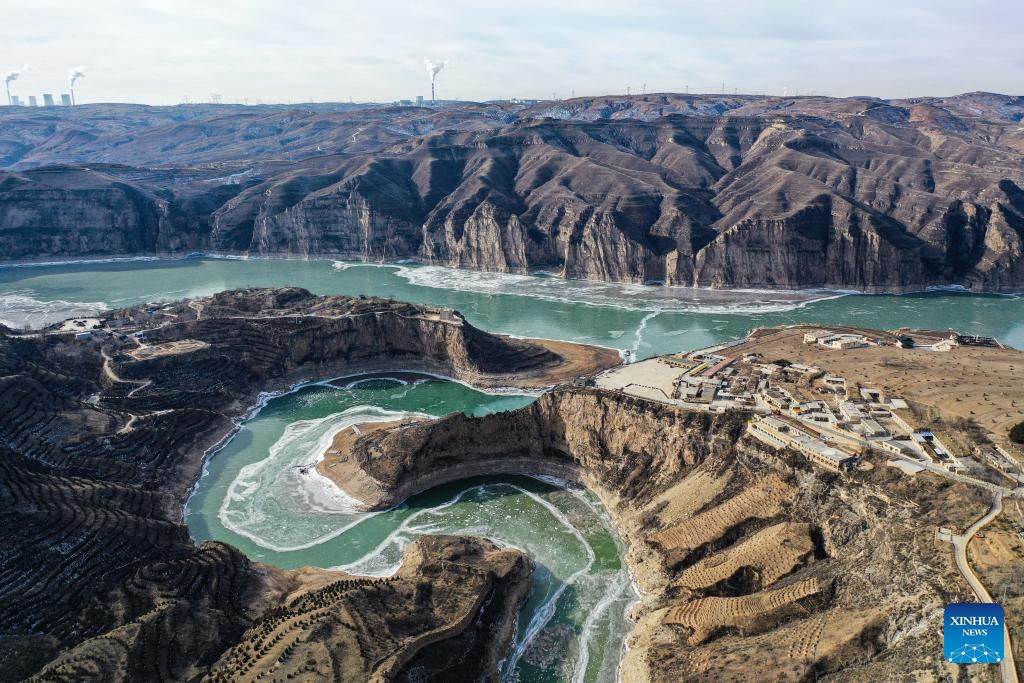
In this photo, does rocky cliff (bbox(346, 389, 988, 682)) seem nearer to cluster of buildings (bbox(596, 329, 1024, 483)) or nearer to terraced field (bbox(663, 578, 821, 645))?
terraced field (bbox(663, 578, 821, 645))

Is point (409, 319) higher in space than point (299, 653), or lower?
higher

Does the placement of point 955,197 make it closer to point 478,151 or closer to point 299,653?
point 478,151

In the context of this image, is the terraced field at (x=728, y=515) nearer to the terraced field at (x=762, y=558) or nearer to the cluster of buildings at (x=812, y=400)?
the terraced field at (x=762, y=558)

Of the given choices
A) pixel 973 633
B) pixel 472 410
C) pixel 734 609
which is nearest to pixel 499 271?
pixel 472 410

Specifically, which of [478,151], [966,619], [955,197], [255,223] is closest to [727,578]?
[966,619]

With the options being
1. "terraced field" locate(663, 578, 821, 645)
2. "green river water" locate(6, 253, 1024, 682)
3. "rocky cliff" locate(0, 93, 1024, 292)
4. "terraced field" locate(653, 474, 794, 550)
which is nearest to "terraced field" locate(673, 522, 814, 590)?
"terraced field" locate(653, 474, 794, 550)

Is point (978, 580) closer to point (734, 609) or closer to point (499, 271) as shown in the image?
point (734, 609)
